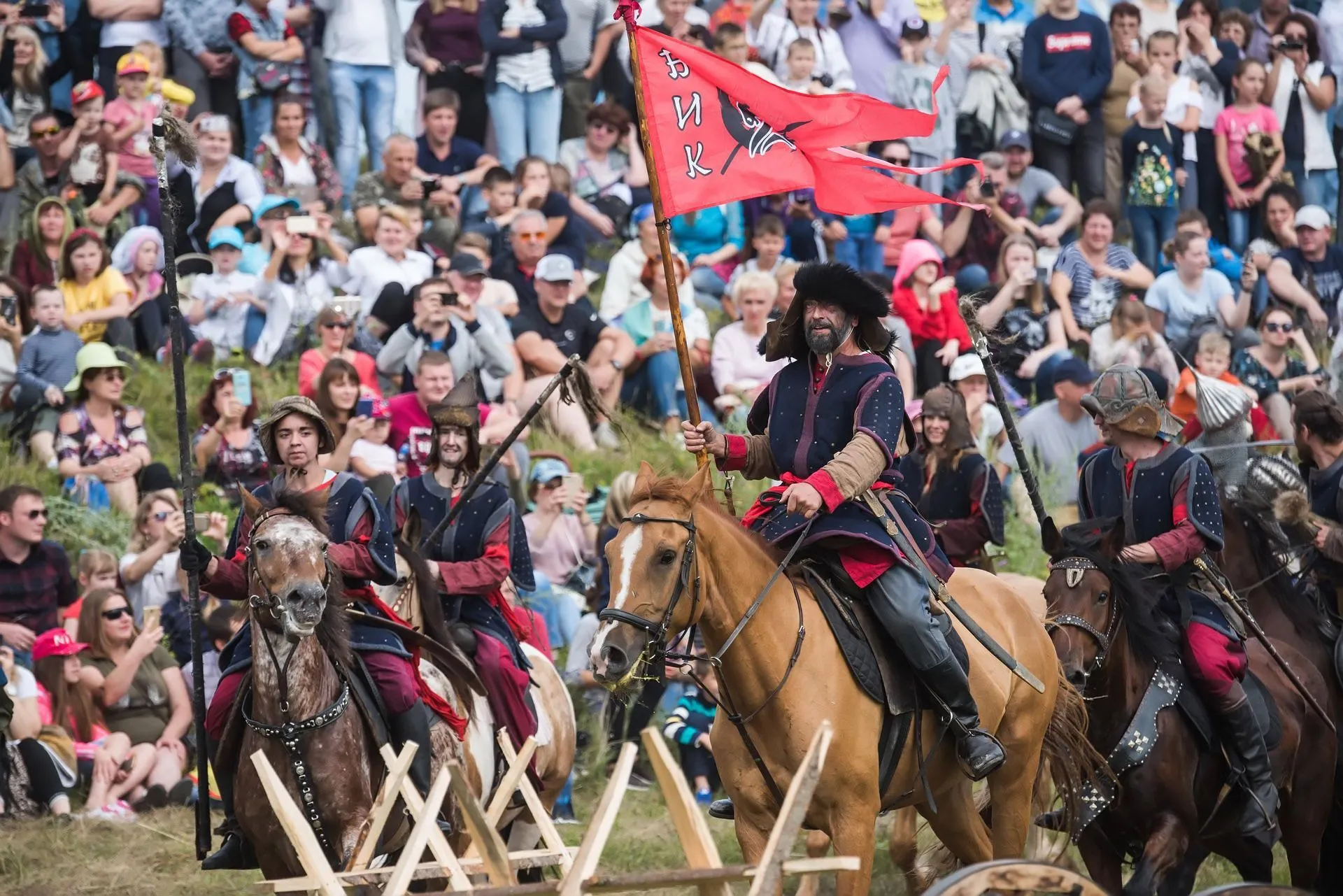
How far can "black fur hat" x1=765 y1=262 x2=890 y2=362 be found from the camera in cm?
787

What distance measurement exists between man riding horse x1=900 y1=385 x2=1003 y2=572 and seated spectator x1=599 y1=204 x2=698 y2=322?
472cm

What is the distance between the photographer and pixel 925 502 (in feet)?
37.5

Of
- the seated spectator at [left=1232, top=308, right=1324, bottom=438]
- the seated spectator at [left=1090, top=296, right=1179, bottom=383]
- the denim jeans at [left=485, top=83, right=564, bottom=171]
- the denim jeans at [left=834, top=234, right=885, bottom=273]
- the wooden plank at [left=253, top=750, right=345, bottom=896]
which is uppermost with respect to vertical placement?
the denim jeans at [left=485, top=83, right=564, bottom=171]

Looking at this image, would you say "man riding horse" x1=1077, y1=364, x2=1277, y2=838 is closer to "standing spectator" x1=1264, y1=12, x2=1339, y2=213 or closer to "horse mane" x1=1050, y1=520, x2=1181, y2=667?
"horse mane" x1=1050, y1=520, x2=1181, y2=667

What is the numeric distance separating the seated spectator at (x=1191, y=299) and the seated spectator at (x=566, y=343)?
5.21 meters

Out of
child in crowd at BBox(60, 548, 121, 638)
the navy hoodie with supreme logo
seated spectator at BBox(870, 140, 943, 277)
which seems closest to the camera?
child in crowd at BBox(60, 548, 121, 638)

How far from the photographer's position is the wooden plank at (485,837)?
525 centimetres

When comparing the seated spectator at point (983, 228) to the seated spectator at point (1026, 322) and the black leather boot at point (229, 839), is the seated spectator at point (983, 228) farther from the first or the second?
the black leather boot at point (229, 839)

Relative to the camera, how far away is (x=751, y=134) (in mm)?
8430

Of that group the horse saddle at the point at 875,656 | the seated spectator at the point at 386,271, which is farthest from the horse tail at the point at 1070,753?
the seated spectator at the point at 386,271

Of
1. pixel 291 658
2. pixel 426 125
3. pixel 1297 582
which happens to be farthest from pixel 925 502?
pixel 426 125

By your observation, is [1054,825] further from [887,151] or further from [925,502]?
[887,151]

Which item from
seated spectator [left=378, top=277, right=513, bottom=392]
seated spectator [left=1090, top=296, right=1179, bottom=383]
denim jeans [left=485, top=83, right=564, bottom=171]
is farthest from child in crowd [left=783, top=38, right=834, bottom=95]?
seated spectator [left=378, top=277, right=513, bottom=392]

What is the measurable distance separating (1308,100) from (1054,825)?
13.0 metres
